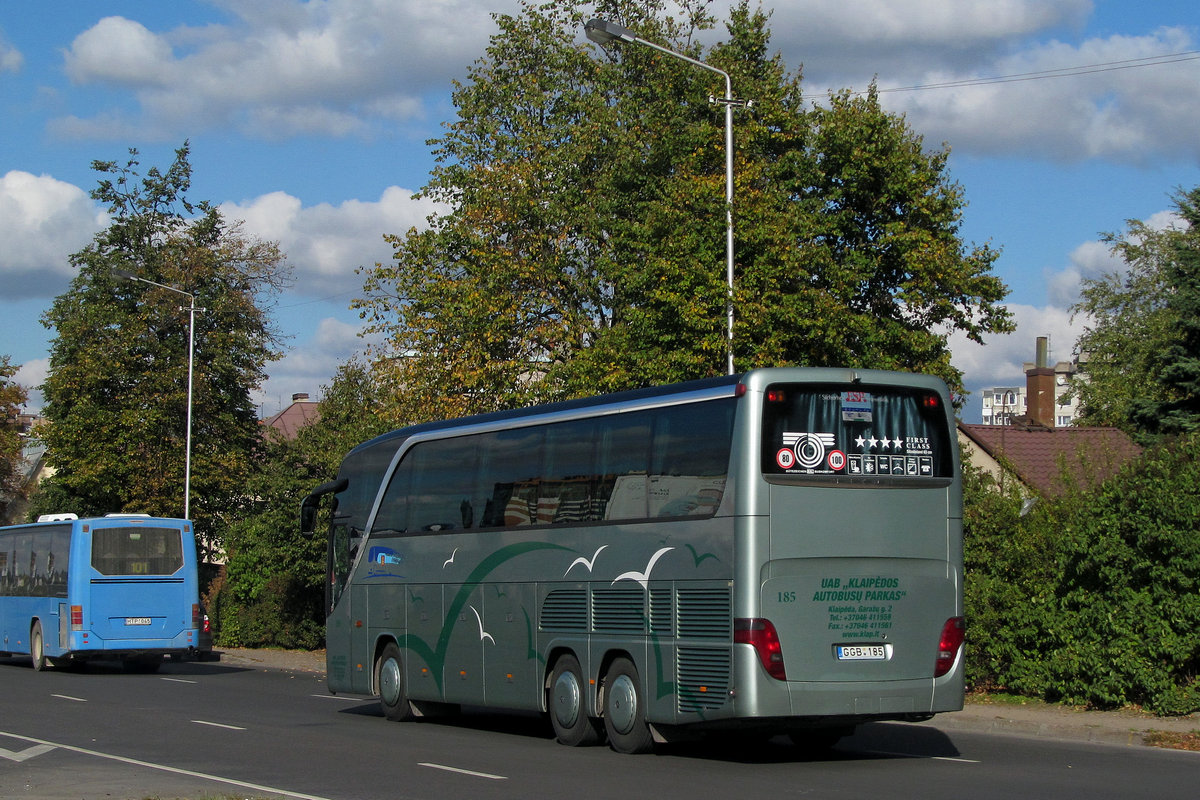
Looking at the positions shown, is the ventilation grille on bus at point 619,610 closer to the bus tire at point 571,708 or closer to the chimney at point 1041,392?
the bus tire at point 571,708

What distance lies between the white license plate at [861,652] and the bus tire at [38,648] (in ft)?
73.8

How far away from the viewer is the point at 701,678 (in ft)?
43.6

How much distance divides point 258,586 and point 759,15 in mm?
19491

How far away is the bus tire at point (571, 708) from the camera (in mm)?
15281

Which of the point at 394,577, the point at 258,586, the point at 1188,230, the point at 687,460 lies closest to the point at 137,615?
the point at 258,586

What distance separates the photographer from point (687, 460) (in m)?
13.7

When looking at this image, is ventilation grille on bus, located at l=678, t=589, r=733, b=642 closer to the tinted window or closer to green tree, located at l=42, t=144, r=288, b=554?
the tinted window

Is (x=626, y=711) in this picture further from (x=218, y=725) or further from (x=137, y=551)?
(x=137, y=551)

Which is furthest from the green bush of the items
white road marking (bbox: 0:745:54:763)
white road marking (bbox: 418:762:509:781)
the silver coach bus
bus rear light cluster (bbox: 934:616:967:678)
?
white road marking (bbox: 0:745:54:763)

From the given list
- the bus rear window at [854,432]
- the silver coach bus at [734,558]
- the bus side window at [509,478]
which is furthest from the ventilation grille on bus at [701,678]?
the bus side window at [509,478]

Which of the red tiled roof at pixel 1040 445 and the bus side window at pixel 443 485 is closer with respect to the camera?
→ the bus side window at pixel 443 485

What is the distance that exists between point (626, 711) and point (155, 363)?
42984 millimetres

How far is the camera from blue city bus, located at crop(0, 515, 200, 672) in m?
29.3

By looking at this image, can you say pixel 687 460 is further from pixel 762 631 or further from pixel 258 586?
pixel 258 586
